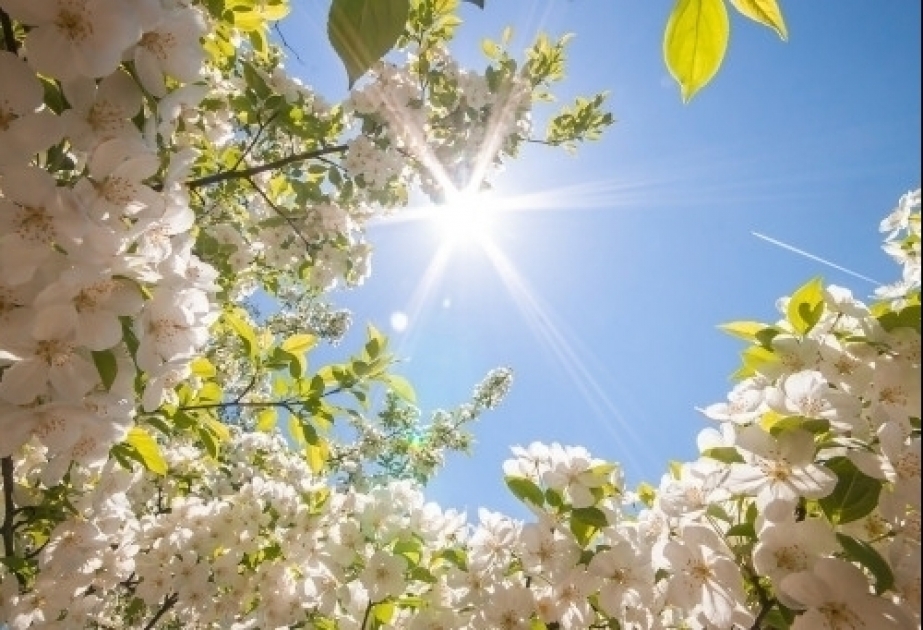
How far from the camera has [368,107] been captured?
450cm

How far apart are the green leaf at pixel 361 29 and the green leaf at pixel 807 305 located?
1618 millimetres

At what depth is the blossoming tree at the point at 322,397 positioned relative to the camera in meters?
1.25

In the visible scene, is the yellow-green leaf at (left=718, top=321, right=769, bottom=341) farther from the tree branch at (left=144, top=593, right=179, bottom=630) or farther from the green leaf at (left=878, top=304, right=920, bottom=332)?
the tree branch at (left=144, top=593, right=179, bottom=630)

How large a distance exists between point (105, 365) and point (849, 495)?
1.63 m

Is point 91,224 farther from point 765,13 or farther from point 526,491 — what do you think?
point 526,491

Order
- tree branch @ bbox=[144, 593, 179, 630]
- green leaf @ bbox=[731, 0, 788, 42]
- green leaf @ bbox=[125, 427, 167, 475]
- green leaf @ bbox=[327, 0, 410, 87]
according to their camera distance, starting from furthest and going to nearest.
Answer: tree branch @ bbox=[144, 593, 179, 630] < green leaf @ bbox=[125, 427, 167, 475] < green leaf @ bbox=[731, 0, 788, 42] < green leaf @ bbox=[327, 0, 410, 87]

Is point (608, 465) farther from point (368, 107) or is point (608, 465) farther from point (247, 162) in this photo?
point (247, 162)

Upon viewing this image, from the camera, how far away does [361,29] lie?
54 centimetres

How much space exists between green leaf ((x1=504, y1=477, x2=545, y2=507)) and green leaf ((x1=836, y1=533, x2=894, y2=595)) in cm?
114

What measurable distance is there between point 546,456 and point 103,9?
187 cm

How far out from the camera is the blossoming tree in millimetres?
1246

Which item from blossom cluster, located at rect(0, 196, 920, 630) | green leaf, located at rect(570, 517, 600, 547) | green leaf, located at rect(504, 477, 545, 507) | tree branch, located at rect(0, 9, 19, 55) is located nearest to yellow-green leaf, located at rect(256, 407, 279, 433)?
blossom cluster, located at rect(0, 196, 920, 630)

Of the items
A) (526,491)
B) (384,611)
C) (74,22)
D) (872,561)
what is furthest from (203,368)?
(872,561)

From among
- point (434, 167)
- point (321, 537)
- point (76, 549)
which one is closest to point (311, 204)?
point (434, 167)
